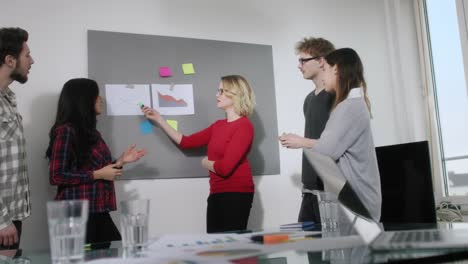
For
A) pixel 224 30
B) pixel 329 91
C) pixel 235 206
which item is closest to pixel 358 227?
pixel 329 91

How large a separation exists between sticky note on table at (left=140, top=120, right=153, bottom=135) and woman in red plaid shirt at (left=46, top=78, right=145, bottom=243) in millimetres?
374

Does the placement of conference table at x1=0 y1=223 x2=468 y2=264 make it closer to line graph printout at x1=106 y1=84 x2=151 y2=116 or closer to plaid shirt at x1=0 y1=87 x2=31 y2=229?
plaid shirt at x1=0 y1=87 x2=31 y2=229

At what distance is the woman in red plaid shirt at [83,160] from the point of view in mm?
2047

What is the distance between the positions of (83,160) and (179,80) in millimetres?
885

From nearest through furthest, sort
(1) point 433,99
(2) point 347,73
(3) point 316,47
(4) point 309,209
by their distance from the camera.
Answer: (2) point 347,73 → (4) point 309,209 → (3) point 316,47 → (1) point 433,99

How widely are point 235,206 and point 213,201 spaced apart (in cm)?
14

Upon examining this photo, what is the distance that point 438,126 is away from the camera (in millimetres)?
3254

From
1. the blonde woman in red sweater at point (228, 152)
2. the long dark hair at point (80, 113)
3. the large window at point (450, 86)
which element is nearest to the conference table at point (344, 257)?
the long dark hair at point (80, 113)

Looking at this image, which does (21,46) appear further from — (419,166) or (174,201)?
(419,166)

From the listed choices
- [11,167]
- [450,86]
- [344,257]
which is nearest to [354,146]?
[344,257]

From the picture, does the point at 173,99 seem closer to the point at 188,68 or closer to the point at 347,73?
the point at 188,68

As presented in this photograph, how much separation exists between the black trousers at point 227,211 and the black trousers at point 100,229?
1.73 ft

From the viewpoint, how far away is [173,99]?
2.72 metres

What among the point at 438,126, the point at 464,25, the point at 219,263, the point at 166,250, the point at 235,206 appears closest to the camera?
the point at 219,263
